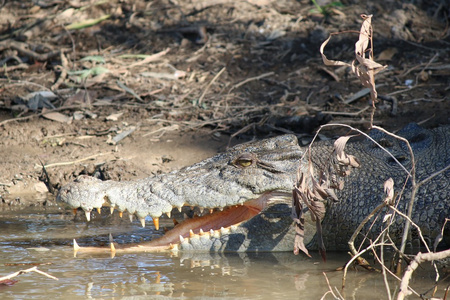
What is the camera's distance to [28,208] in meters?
5.47

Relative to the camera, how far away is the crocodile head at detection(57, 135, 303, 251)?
4.11 meters

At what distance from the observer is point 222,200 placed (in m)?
4.14

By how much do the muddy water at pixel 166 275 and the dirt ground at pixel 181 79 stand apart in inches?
63.0

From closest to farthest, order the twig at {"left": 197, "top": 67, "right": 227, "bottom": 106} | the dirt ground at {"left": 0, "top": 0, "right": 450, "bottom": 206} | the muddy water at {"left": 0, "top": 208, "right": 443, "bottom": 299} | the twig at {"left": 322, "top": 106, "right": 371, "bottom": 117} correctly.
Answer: the muddy water at {"left": 0, "top": 208, "right": 443, "bottom": 299} < the dirt ground at {"left": 0, "top": 0, "right": 450, "bottom": 206} < the twig at {"left": 322, "top": 106, "right": 371, "bottom": 117} < the twig at {"left": 197, "top": 67, "right": 227, "bottom": 106}

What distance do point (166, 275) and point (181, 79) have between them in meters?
4.29

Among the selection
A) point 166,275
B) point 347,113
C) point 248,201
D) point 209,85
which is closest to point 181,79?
point 209,85

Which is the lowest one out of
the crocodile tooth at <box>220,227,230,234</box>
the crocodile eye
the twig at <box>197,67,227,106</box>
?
the crocodile tooth at <box>220,227,230,234</box>

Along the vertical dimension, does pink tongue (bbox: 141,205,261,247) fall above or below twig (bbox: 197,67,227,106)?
below

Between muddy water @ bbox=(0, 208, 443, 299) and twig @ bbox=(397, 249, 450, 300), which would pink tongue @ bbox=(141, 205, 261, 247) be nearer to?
muddy water @ bbox=(0, 208, 443, 299)

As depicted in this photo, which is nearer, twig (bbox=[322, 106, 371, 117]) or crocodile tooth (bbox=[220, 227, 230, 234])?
crocodile tooth (bbox=[220, 227, 230, 234])

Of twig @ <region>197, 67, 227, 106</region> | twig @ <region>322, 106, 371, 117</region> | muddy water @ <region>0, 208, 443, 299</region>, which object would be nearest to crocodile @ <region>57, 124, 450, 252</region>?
muddy water @ <region>0, 208, 443, 299</region>

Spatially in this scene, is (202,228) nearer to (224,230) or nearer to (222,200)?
(224,230)

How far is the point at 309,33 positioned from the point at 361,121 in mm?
2408

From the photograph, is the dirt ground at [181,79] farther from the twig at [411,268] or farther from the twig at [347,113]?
the twig at [411,268]
